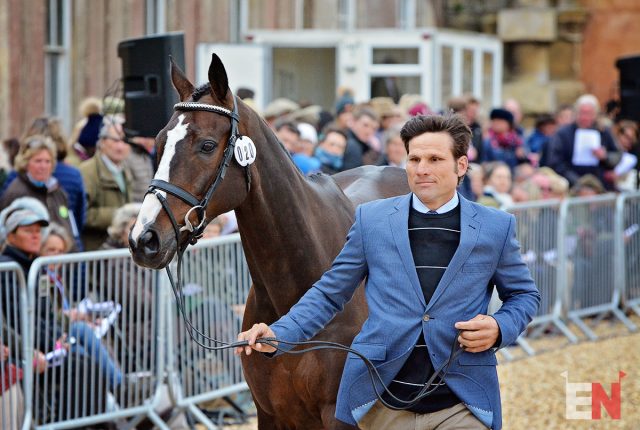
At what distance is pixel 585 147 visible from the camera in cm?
1552

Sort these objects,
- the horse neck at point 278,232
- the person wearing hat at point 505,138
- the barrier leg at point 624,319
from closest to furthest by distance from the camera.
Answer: the horse neck at point 278,232
the barrier leg at point 624,319
the person wearing hat at point 505,138

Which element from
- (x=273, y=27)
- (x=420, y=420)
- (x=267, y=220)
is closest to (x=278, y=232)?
(x=267, y=220)

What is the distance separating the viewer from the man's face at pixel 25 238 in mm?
7746

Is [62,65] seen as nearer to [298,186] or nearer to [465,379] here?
[298,186]

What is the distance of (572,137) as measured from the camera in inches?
615

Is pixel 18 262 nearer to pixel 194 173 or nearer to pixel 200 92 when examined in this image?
pixel 200 92

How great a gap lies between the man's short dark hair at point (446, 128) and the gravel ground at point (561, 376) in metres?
4.46

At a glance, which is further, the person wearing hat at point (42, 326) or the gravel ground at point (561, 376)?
the gravel ground at point (561, 376)

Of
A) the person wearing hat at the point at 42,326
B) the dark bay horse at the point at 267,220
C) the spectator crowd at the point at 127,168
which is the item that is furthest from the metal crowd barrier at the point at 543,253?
the dark bay horse at the point at 267,220

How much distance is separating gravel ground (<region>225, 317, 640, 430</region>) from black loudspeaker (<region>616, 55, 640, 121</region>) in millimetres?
2684

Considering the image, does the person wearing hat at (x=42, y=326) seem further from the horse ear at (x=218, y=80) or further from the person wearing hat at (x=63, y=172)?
the horse ear at (x=218, y=80)

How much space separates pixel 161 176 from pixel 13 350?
2815 mm

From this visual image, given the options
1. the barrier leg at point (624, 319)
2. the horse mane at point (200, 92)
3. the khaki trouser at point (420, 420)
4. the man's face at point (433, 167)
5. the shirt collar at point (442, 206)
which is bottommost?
the barrier leg at point (624, 319)

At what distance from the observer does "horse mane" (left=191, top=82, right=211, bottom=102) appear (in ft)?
17.1
